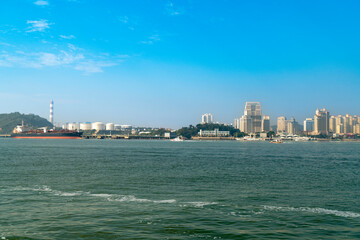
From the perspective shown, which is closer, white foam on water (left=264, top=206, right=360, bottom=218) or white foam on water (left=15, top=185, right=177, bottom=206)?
white foam on water (left=264, top=206, right=360, bottom=218)

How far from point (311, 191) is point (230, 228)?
14.8m

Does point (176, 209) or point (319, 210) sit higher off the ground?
point (176, 209)

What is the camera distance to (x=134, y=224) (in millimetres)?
18406

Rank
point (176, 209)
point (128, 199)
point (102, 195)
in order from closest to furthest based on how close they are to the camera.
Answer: point (176, 209) < point (128, 199) < point (102, 195)

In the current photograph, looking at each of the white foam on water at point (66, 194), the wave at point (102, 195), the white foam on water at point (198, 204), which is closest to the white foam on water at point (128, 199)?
the wave at point (102, 195)

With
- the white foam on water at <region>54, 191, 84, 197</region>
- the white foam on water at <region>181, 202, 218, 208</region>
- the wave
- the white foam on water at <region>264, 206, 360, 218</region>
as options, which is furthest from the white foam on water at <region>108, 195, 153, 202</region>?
the white foam on water at <region>264, 206, 360, 218</region>

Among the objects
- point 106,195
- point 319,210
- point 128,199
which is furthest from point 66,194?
point 319,210

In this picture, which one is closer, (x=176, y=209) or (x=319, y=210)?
(x=176, y=209)

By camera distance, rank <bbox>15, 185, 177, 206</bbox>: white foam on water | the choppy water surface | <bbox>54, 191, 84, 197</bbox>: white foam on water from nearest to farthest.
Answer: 1. the choppy water surface
2. <bbox>15, 185, 177, 206</bbox>: white foam on water
3. <bbox>54, 191, 84, 197</bbox>: white foam on water

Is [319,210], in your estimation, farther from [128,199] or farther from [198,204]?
[128,199]

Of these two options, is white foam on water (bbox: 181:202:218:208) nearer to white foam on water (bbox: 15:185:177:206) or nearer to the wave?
white foam on water (bbox: 15:185:177:206)

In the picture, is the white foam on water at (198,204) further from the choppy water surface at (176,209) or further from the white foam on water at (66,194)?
the white foam on water at (66,194)

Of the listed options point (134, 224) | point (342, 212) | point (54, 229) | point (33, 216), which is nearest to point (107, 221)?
point (134, 224)

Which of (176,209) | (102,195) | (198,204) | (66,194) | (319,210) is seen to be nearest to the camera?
(176,209)
